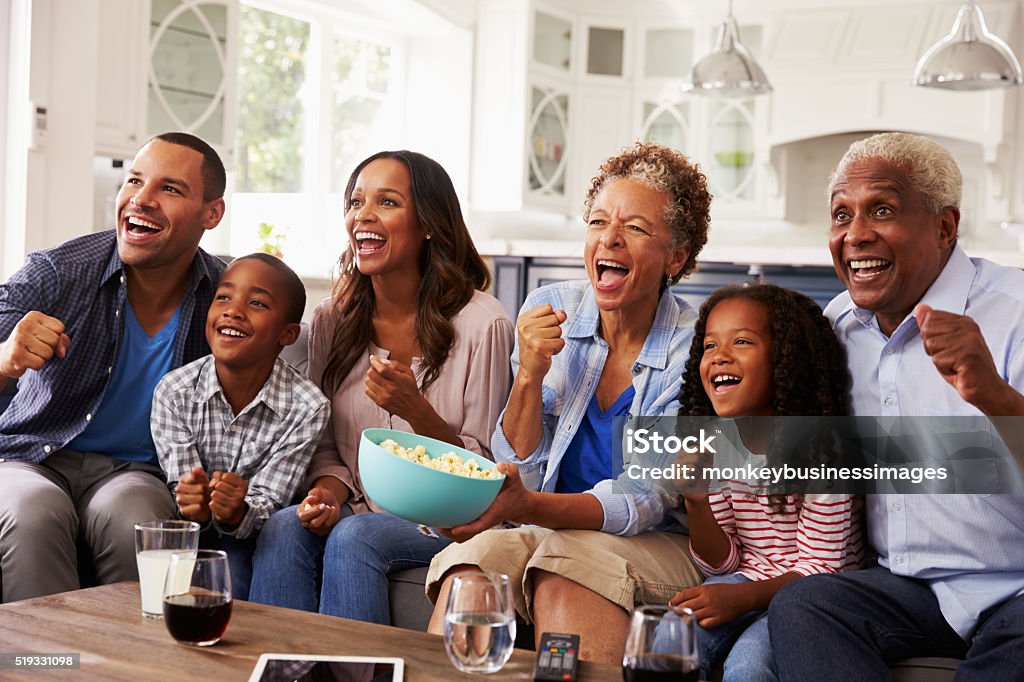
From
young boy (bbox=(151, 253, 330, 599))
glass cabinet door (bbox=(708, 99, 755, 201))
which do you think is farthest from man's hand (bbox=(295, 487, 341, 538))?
glass cabinet door (bbox=(708, 99, 755, 201))

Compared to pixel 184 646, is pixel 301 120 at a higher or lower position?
higher

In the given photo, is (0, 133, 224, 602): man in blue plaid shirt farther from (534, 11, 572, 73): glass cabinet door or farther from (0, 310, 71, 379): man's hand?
(534, 11, 572, 73): glass cabinet door

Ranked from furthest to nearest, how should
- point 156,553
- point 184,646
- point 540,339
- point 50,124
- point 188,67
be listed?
point 188,67 → point 50,124 → point 540,339 → point 156,553 → point 184,646

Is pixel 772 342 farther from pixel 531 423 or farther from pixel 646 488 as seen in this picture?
pixel 531 423

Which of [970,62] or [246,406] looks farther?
[970,62]

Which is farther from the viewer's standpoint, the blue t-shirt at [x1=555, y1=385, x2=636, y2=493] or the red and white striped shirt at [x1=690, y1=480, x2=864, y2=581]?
the blue t-shirt at [x1=555, y1=385, x2=636, y2=493]

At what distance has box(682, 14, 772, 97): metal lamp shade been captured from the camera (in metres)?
4.96

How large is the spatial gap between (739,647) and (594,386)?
0.60 metres

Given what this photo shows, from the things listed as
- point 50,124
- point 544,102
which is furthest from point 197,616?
point 544,102

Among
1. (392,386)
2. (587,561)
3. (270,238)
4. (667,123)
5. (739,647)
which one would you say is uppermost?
(667,123)

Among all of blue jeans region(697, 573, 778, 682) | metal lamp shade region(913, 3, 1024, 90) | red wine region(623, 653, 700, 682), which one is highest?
metal lamp shade region(913, 3, 1024, 90)

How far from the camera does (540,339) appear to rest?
2.00 metres

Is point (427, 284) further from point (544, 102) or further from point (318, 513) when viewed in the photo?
point (544, 102)

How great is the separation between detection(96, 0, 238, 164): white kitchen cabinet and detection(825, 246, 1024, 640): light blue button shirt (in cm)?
299
